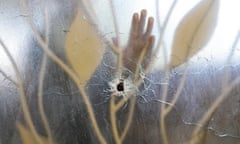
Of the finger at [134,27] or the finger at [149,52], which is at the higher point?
the finger at [134,27]

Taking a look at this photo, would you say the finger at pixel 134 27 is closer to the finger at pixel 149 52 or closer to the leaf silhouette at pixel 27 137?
the finger at pixel 149 52

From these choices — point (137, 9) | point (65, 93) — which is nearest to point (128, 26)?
point (137, 9)

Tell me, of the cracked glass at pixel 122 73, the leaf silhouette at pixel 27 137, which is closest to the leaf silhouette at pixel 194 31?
the cracked glass at pixel 122 73

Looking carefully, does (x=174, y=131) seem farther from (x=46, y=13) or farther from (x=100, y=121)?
(x=46, y=13)

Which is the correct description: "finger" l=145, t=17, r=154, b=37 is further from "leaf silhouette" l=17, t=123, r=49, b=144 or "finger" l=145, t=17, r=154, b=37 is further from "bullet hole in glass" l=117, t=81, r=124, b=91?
"leaf silhouette" l=17, t=123, r=49, b=144

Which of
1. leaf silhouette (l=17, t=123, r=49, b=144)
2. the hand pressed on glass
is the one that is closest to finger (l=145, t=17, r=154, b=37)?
the hand pressed on glass

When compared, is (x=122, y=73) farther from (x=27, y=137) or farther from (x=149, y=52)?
(x=27, y=137)

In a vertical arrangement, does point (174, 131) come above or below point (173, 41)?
below
